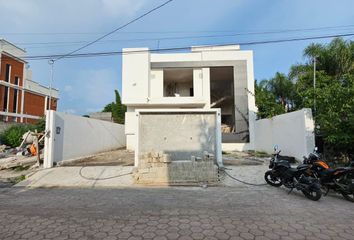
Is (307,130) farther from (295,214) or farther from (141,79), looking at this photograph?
(141,79)

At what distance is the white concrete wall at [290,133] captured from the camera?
932 cm

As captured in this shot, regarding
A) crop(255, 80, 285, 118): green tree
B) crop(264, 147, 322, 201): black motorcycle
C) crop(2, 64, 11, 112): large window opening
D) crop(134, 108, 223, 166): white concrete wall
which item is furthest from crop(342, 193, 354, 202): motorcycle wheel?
crop(2, 64, 11, 112): large window opening

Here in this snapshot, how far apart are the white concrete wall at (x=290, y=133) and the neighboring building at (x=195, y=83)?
252 cm

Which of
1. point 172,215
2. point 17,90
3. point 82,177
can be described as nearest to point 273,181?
point 172,215

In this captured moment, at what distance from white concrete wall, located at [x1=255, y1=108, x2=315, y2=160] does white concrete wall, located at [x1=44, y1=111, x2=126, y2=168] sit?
10.6 meters

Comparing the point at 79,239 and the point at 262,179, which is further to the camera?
the point at 262,179

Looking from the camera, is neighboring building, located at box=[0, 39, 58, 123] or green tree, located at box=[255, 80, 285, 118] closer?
green tree, located at box=[255, 80, 285, 118]

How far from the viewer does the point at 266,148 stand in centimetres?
1417

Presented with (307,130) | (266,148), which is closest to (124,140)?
(266,148)

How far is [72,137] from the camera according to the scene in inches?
467

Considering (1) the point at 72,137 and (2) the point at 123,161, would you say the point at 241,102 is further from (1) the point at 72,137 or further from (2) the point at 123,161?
(1) the point at 72,137

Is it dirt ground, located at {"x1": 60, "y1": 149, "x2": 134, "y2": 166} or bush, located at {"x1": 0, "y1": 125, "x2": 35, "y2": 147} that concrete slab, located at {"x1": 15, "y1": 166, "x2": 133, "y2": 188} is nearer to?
dirt ground, located at {"x1": 60, "y1": 149, "x2": 134, "y2": 166}

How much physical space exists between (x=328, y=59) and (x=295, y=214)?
1232cm

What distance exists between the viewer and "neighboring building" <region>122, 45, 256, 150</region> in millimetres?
17234
